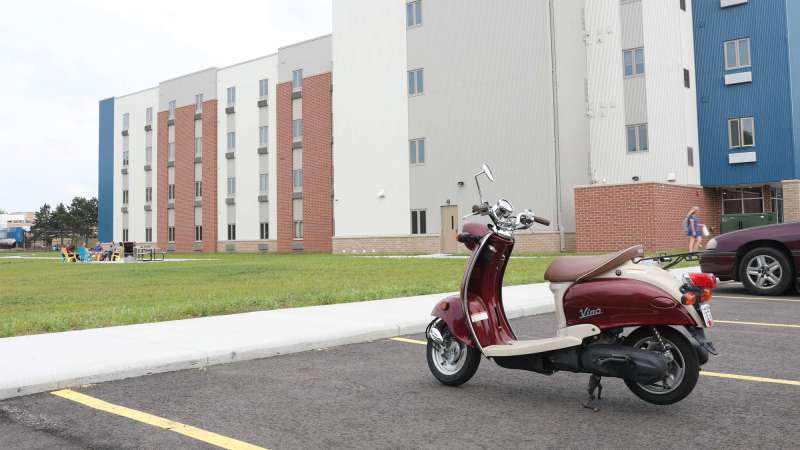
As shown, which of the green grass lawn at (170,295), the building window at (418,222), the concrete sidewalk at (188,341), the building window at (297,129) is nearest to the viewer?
the concrete sidewalk at (188,341)

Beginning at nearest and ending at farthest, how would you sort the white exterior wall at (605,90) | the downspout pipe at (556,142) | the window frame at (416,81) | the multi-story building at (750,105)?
the multi-story building at (750,105) → the downspout pipe at (556,142) → the white exterior wall at (605,90) → the window frame at (416,81)

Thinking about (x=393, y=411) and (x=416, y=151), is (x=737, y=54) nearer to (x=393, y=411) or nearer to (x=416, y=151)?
(x=416, y=151)

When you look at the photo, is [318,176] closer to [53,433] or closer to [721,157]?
[721,157]

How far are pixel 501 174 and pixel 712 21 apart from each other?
13442 millimetres

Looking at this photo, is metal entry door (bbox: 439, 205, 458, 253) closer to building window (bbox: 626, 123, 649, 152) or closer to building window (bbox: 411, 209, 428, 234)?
building window (bbox: 411, 209, 428, 234)

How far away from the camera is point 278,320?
869cm

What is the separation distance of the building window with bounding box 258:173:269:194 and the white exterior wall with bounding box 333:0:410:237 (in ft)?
39.6

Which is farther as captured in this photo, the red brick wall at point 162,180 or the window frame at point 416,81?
the red brick wall at point 162,180

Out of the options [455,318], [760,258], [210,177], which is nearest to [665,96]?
[760,258]

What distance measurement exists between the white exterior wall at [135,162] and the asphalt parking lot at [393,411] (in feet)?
196

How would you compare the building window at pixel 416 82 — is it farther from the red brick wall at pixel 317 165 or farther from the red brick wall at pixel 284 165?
the red brick wall at pixel 284 165

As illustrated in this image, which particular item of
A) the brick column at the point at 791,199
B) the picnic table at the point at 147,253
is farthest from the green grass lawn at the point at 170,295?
the brick column at the point at 791,199

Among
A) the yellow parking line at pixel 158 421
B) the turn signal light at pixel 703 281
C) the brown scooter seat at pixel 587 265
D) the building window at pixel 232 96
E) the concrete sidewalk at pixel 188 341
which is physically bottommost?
the yellow parking line at pixel 158 421

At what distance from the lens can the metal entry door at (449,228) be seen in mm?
35875
